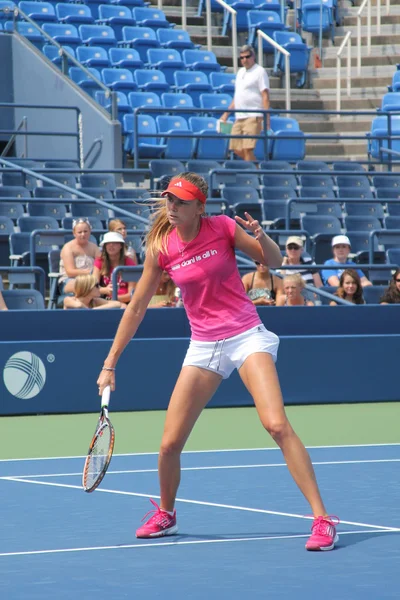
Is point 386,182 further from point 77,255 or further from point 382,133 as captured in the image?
point 77,255

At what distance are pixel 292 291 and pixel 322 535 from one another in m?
6.60

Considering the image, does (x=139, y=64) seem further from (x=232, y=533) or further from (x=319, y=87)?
(x=232, y=533)

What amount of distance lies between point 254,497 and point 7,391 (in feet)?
13.8

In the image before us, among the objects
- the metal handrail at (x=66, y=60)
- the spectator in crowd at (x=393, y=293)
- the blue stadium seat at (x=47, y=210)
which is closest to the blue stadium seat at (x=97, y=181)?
the blue stadium seat at (x=47, y=210)

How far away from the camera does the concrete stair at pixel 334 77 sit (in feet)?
68.1

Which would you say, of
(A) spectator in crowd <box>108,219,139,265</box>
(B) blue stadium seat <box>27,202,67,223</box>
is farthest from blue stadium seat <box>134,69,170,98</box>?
(A) spectator in crowd <box>108,219,139,265</box>

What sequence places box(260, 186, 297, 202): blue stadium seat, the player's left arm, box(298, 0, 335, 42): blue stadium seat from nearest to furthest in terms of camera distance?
1. the player's left arm
2. box(260, 186, 297, 202): blue stadium seat
3. box(298, 0, 335, 42): blue stadium seat

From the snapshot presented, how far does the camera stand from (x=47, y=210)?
13906 millimetres

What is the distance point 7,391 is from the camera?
10.5 metres

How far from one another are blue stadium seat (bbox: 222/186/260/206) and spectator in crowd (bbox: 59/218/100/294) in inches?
134

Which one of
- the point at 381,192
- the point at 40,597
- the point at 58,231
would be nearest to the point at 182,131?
the point at 381,192

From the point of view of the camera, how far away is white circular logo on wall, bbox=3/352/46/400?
34.5 ft

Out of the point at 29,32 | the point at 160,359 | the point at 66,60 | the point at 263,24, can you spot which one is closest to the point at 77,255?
the point at 160,359

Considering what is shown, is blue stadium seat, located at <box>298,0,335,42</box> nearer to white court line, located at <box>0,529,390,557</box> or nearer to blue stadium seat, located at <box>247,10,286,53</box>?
blue stadium seat, located at <box>247,10,286,53</box>
